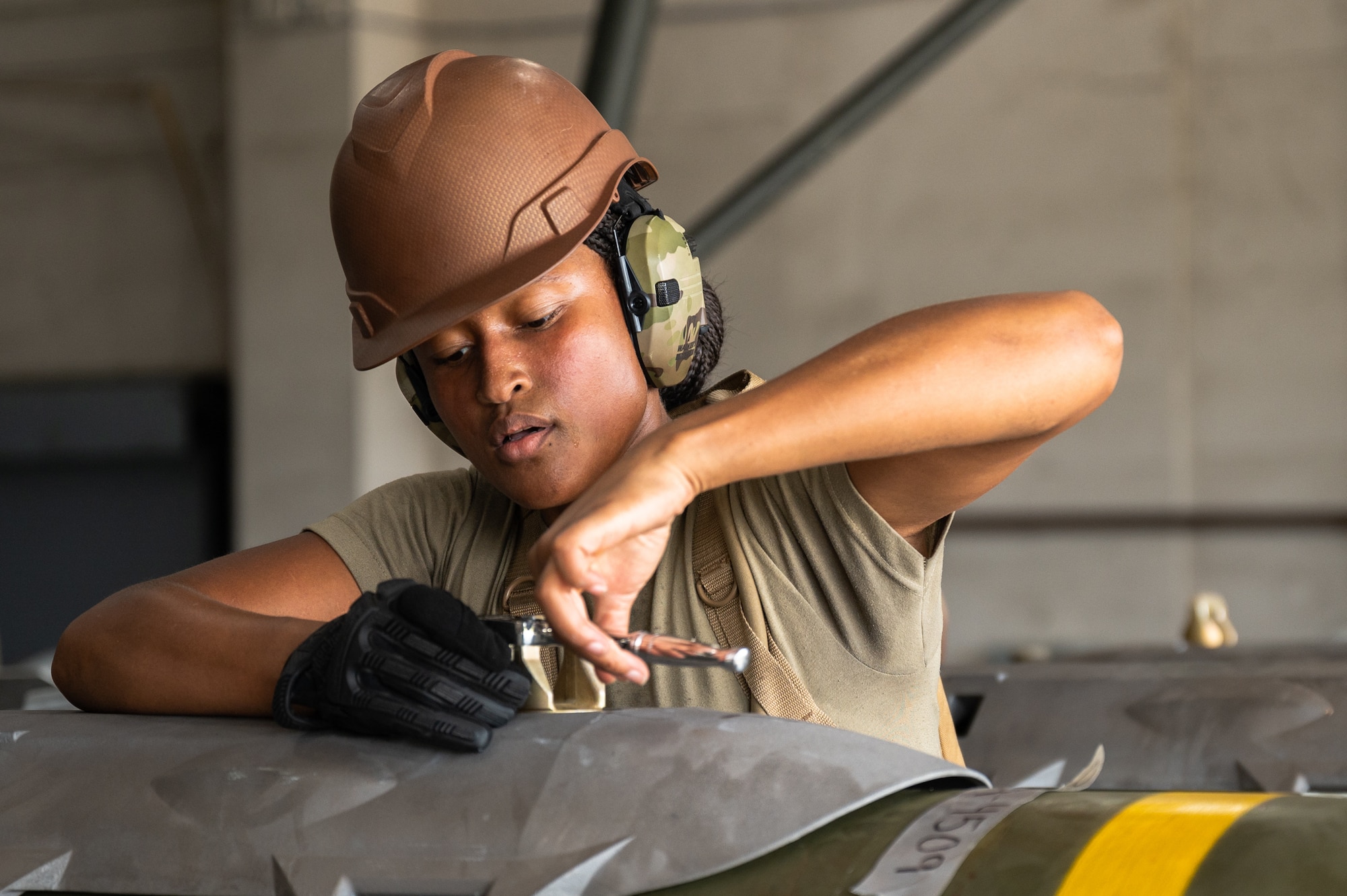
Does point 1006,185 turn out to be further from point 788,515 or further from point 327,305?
point 788,515

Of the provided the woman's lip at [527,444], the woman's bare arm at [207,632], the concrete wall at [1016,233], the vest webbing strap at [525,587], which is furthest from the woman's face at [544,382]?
the concrete wall at [1016,233]

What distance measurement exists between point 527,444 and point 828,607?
336 millimetres

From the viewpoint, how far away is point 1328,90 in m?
5.20

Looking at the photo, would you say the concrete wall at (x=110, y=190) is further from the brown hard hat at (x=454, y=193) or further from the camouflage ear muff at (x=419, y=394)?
the brown hard hat at (x=454, y=193)

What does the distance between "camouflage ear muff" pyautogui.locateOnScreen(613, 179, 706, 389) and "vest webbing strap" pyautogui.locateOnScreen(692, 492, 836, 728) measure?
6.1 inches

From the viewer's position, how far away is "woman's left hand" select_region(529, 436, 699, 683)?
0.90 metres

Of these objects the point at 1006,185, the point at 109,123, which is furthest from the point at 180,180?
the point at 1006,185

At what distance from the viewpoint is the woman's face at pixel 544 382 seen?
4.13ft

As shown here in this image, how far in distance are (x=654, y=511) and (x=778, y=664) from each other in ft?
1.21

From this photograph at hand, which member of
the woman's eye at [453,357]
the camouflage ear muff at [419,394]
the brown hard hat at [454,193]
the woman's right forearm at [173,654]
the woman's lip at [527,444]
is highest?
the brown hard hat at [454,193]

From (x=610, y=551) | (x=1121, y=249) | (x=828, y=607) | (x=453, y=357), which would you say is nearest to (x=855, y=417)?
(x=610, y=551)

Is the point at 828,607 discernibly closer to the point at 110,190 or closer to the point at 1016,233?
the point at 1016,233

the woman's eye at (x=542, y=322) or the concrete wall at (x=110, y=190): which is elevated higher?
the concrete wall at (x=110, y=190)

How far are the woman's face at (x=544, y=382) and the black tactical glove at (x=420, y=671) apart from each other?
0.27 metres
